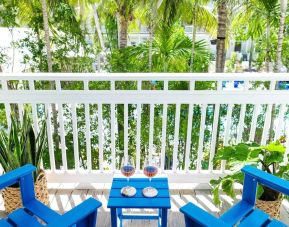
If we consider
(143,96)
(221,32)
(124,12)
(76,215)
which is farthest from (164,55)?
(76,215)

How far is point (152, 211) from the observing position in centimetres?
246

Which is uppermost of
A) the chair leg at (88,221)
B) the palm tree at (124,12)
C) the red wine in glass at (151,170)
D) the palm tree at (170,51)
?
the palm tree at (124,12)

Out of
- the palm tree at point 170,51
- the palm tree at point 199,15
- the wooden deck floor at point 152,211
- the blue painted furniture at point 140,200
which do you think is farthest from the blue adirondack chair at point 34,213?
the palm tree at point 199,15

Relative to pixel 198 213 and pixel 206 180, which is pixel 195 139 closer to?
pixel 206 180

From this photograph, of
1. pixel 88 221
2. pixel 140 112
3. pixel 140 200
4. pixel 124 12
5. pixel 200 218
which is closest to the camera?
pixel 200 218

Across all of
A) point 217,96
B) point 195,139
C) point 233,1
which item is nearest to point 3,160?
point 217,96

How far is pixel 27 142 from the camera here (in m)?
2.22

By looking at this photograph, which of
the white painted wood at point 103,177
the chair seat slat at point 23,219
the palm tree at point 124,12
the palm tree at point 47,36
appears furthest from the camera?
the palm tree at point 124,12

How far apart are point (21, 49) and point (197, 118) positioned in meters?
5.73

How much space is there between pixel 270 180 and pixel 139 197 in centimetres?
83

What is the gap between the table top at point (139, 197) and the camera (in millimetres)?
A: 1821

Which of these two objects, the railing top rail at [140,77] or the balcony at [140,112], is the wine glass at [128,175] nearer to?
the balcony at [140,112]

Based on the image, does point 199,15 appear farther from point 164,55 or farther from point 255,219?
point 255,219

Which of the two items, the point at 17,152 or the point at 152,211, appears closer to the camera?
the point at 17,152
